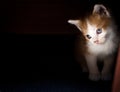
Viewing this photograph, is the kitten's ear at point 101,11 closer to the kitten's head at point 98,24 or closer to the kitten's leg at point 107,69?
the kitten's head at point 98,24

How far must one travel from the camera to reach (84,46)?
3.24ft

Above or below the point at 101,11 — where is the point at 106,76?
below

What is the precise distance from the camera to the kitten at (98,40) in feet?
2.91

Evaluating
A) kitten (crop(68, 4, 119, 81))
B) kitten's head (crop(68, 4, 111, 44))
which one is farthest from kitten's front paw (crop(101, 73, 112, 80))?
kitten's head (crop(68, 4, 111, 44))

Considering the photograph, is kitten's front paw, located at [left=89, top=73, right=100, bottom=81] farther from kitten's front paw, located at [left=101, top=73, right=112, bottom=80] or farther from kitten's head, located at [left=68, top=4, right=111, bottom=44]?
kitten's head, located at [left=68, top=4, right=111, bottom=44]

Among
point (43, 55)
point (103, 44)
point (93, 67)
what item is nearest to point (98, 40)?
point (103, 44)

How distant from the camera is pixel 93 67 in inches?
40.0

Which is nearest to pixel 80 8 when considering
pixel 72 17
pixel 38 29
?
pixel 72 17

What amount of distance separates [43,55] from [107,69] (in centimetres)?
30

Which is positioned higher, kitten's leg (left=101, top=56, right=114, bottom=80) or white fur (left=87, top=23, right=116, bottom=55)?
white fur (left=87, top=23, right=116, bottom=55)

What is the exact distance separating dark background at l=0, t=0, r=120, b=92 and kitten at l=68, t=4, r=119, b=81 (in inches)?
2.1

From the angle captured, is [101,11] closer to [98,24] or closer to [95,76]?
[98,24]

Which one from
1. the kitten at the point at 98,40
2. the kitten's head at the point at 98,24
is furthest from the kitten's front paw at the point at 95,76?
the kitten's head at the point at 98,24

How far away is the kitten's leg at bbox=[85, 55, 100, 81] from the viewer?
0.99 m
